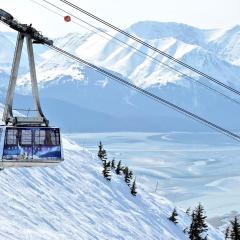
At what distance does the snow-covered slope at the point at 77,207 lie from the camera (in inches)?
1915

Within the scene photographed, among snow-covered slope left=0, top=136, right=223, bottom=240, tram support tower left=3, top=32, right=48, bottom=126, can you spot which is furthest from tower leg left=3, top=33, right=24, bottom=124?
snow-covered slope left=0, top=136, right=223, bottom=240

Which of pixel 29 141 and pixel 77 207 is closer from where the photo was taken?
pixel 29 141

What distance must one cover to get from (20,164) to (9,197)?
104 ft

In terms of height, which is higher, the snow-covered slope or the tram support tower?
the snow-covered slope

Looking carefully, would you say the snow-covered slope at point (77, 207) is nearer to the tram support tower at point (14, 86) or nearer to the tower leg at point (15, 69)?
the tram support tower at point (14, 86)

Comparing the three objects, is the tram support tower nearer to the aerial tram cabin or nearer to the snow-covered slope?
the aerial tram cabin

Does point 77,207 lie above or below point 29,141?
above

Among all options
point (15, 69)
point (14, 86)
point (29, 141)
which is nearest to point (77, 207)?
point (29, 141)

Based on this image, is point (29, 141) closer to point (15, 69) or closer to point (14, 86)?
point (14, 86)

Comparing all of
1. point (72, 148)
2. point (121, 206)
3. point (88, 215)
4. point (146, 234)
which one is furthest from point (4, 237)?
point (72, 148)

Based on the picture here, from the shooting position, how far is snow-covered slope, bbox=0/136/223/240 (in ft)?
160

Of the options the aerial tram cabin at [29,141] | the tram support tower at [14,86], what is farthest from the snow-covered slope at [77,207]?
the tram support tower at [14,86]

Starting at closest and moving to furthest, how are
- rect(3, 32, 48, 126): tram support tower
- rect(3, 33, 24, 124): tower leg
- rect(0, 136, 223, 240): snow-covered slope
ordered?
1. rect(3, 33, 24, 124): tower leg
2. rect(3, 32, 48, 126): tram support tower
3. rect(0, 136, 223, 240): snow-covered slope

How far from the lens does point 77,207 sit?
6619 centimetres
